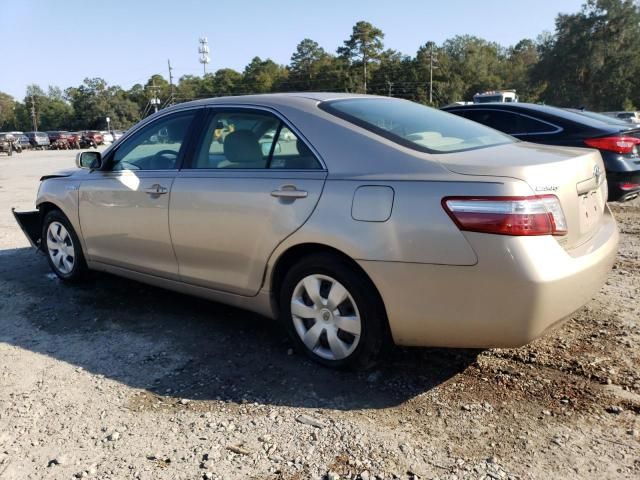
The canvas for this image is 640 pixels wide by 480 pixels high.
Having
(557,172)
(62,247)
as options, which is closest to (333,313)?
(557,172)

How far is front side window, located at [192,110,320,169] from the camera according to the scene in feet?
11.1

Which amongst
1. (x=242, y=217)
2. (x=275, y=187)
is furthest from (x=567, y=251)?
(x=242, y=217)

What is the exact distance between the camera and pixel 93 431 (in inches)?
111

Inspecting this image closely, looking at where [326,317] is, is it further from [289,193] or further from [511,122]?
[511,122]

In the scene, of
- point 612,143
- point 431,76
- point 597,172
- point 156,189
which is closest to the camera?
point 597,172

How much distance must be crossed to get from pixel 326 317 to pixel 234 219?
868 millimetres

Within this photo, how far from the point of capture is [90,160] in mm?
4684

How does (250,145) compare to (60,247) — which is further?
(60,247)

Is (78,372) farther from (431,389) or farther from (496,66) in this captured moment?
(496,66)

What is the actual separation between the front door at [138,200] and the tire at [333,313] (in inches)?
45.1

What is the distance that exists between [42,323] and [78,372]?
1074 mm

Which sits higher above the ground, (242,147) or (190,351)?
(242,147)

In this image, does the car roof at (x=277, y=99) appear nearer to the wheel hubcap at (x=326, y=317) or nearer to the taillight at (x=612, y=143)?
the wheel hubcap at (x=326, y=317)

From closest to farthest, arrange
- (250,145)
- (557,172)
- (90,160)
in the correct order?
(557,172) < (250,145) < (90,160)
